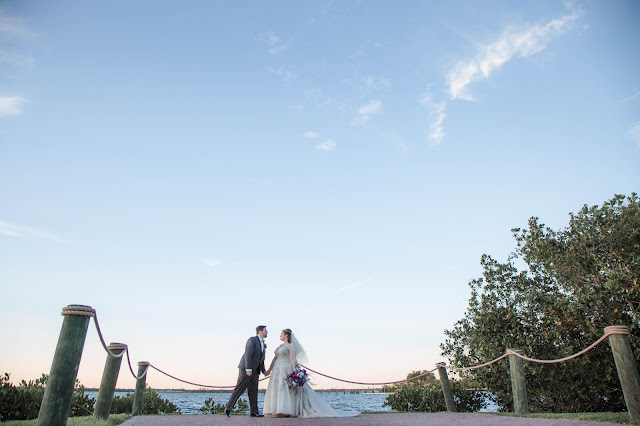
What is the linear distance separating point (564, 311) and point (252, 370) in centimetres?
1016

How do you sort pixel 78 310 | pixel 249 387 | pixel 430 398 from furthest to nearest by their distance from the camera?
pixel 430 398, pixel 249 387, pixel 78 310

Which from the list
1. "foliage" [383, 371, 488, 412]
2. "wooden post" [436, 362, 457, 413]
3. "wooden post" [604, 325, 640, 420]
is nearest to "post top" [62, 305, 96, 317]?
"wooden post" [604, 325, 640, 420]

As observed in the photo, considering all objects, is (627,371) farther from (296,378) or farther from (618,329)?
(296,378)

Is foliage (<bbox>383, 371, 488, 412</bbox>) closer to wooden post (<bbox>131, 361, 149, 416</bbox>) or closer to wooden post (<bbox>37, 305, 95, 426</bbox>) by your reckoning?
wooden post (<bbox>131, 361, 149, 416</bbox>)

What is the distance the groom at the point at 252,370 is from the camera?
10766 millimetres

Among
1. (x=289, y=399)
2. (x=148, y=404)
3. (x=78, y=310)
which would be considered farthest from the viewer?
(x=148, y=404)

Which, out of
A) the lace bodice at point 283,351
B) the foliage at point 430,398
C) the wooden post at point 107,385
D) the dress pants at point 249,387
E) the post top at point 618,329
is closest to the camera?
the post top at point 618,329

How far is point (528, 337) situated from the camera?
48.3ft

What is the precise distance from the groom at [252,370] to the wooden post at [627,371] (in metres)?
7.80

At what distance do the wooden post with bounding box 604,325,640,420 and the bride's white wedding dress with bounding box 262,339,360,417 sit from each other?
20.0 ft

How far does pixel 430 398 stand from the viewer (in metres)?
13.8

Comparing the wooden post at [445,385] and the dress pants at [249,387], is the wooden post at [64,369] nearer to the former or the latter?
the dress pants at [249,387]

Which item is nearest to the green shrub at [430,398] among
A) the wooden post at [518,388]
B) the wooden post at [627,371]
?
Answer: the wooden post at [518,388]

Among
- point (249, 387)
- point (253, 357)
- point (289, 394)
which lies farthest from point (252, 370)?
point (289, 394)
